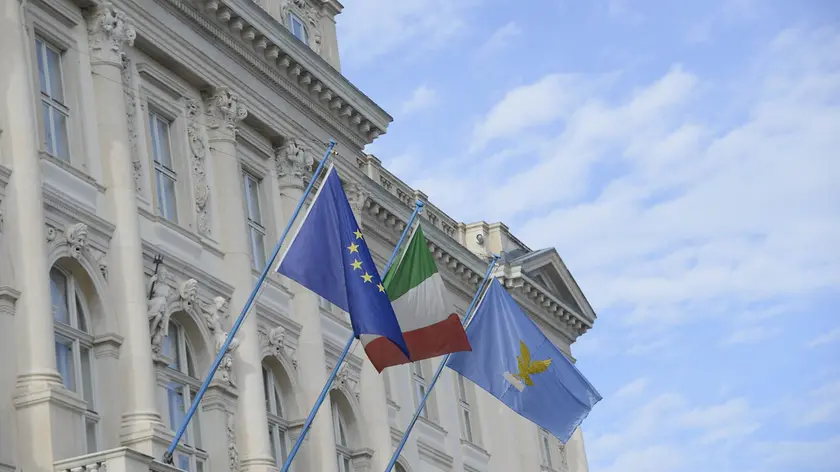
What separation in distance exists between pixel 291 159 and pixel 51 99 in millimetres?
7533

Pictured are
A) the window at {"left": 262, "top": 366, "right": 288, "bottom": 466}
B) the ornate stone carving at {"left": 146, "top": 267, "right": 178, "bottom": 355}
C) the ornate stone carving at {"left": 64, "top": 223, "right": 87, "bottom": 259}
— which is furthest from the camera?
the window at {"left": 262, "top": 366, "right": 288, "bottom": 466}

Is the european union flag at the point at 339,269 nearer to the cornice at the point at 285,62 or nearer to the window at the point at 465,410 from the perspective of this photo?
the cornice at the point at 285,62

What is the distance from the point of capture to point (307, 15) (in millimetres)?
37312

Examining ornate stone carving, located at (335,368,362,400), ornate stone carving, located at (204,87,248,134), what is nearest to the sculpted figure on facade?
ornate stone carving, located at (204,87,248,134)

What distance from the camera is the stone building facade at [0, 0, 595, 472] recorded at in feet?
79.8

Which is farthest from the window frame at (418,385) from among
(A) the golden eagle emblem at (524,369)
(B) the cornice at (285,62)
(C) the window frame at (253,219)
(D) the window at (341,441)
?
(A) the golden eagle emblem at (524,369)

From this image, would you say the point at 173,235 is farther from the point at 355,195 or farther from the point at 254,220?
the point at 355,195

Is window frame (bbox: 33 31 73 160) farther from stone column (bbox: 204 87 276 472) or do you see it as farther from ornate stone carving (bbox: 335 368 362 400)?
ornate stone carving (bbox: 335 368 362 400)

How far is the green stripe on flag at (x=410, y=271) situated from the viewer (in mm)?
27938

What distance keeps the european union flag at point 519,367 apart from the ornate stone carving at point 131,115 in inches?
262

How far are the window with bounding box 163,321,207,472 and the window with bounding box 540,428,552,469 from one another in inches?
754

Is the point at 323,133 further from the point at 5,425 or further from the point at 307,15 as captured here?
the point at 5,425

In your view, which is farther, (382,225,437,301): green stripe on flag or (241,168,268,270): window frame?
(241,168,268,270): window frame

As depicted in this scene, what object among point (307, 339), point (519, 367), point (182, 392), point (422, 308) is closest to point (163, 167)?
point (182, 392)
